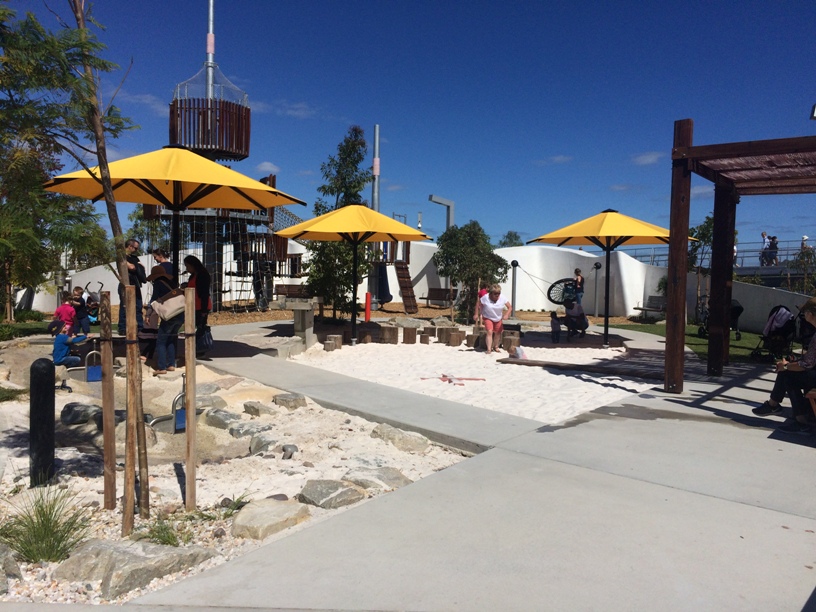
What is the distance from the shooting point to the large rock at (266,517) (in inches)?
151

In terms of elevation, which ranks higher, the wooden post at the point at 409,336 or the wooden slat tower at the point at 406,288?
the wooden slat tower at the point at 406,288

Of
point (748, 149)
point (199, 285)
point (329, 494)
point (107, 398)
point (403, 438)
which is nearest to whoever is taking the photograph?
point (107, 398)

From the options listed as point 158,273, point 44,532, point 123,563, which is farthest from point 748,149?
point 44,532

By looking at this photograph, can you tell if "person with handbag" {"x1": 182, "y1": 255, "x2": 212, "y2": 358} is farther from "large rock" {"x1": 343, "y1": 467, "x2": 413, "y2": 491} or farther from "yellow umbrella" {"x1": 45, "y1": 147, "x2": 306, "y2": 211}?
"large rock" {"x1": 343, "y1": 467, "x2": 413, "y2": 491}

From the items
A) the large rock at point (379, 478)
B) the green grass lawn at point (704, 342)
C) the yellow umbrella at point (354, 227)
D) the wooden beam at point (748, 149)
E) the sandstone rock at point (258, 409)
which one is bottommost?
the large rock at point (379, 478)

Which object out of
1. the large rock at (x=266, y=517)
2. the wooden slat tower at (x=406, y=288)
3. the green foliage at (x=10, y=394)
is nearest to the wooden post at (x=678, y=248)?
A: the large rock at (x=266, y=517)

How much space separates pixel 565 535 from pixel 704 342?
1248 centimetres

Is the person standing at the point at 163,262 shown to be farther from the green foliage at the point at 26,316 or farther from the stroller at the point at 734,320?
the green foliage at the point at 26,316

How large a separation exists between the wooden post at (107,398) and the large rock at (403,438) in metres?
2.46

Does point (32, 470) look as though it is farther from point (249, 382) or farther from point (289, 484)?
point (249, 382)

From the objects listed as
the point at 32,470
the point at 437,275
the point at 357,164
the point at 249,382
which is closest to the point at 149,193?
the point at 249,382

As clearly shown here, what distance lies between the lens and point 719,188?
982cm

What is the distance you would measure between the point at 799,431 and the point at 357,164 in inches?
641

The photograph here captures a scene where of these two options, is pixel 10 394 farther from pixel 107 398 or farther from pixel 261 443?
pixel 107 398
